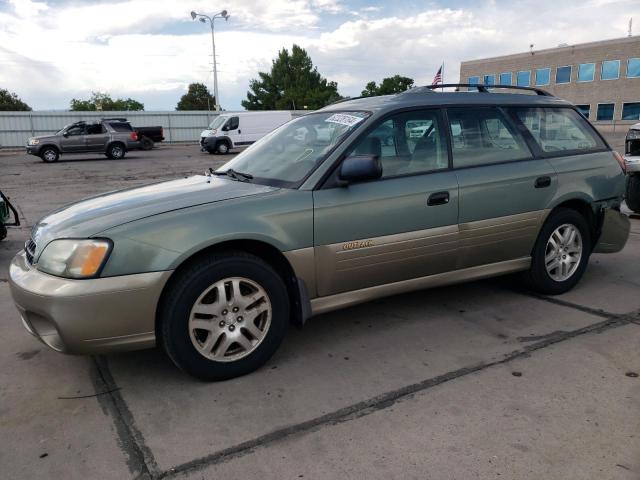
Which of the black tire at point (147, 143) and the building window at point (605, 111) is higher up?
the building window at point (605, 111)

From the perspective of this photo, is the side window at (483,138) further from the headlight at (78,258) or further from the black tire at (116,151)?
the black tire at (116,151)

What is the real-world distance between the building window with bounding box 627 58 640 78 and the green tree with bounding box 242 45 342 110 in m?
36.5

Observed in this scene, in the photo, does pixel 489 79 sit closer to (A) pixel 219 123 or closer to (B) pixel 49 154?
(A) pixel 219 123

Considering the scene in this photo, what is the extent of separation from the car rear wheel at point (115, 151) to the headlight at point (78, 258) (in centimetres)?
2191

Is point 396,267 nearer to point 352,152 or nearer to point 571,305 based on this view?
point 352,152

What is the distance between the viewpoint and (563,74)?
173ft

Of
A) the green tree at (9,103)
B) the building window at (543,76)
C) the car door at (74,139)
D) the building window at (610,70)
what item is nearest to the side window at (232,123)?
the car door at (74,139)

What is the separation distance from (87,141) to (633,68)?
1806 inches

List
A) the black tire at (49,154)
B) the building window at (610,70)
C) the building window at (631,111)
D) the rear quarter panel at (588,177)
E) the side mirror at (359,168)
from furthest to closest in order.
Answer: the building window at (610,70), the building window at (631,111), the black tire at (49,154), the rear quarter panel at (588,177), the side mirror at (359,168)

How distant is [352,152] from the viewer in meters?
3.45

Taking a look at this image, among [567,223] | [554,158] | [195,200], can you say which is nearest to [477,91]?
[554,158]

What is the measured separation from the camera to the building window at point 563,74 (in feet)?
171

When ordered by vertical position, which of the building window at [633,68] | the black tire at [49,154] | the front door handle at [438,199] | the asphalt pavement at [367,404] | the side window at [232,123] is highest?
the building window at [633,68]

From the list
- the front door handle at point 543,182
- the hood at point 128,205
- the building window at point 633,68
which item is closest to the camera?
the hood at point 128,205
